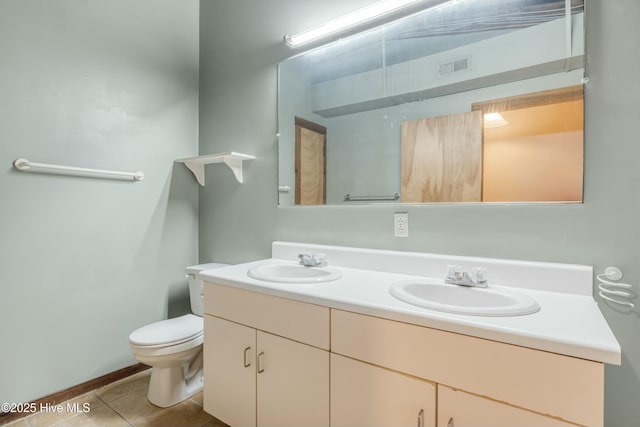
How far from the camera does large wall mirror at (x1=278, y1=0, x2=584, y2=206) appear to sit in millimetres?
1162

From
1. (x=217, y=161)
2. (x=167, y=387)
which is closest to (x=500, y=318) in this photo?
(x=167, y=387)

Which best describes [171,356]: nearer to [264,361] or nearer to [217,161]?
[264,361]

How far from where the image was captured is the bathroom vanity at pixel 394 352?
732 millimetres

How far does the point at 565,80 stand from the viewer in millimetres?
1146

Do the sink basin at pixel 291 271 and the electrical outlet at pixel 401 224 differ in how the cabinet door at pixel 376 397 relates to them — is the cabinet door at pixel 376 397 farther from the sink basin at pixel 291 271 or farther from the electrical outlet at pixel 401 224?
the electrical outlet at pixel 401 224

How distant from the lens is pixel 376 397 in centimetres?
97

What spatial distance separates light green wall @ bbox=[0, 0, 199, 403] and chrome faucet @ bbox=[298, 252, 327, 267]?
1138mm

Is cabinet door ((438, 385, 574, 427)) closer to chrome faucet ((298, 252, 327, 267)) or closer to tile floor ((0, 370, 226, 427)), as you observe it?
chrome faucet ((298, 252, 327, 267))

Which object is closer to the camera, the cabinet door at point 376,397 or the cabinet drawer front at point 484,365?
the cabinet drawer front at point 484,365

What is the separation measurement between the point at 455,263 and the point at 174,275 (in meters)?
1.87

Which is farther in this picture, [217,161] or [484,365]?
[217,161]

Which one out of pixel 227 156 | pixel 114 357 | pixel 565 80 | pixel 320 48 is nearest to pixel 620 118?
pixel 565 80

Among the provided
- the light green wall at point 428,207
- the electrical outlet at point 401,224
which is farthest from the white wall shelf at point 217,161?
the electrical outlet at point 401,224

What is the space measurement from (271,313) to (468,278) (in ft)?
2.56
